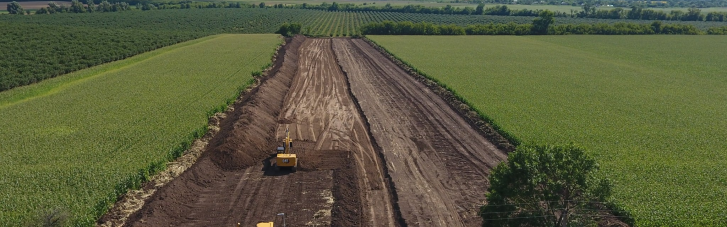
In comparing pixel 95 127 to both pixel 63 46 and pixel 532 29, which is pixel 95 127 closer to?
pixel 63 46

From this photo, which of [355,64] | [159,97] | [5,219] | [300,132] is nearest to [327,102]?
[300,132]

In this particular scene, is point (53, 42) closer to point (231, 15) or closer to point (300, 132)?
point (300, 132)

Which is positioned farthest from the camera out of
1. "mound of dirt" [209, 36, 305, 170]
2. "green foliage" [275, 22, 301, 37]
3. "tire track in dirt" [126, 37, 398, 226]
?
"green foliage" [275, 22, 301, 37]

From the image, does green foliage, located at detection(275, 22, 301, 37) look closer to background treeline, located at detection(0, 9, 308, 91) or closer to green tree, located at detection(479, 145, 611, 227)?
background treeline, located at detection(0, 9, 308, 91)

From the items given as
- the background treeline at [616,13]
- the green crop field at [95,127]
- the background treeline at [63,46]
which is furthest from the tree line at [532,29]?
the green crop field at [95,127]

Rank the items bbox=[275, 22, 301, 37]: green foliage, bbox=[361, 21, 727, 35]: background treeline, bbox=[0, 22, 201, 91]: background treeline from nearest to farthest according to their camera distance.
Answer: bbox=[0, 22, 201, 91]: background treeline < bbox=[275, 22, 301, 37]: green foliage < bbox=[361, 21, 727, 35]: background treeline

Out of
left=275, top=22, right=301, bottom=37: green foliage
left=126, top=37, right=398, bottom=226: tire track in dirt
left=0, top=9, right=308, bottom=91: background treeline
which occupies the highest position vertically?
left=275, top=22, right=301, bottom=37: green foliage

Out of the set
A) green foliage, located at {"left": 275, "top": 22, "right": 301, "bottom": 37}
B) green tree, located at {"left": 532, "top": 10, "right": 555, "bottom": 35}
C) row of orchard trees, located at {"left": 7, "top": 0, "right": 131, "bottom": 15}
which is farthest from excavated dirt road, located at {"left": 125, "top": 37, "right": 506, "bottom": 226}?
row of orchard trees, located at {"left": 7, "top": 0, "right": 131, "bottom": 15}
